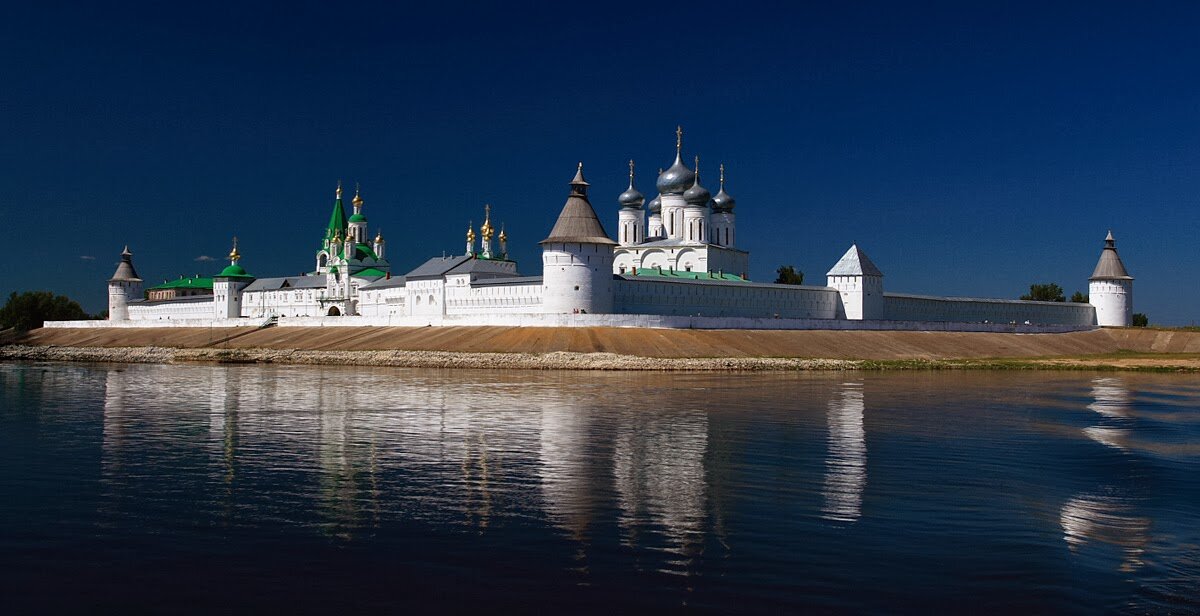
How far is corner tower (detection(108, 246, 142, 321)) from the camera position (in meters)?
85.2

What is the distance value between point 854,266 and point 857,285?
1.16 metres

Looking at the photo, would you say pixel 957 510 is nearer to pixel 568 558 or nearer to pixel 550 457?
pixel 568 558

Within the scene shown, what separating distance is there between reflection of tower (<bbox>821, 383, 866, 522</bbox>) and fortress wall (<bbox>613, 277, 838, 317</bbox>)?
2974 centimetres

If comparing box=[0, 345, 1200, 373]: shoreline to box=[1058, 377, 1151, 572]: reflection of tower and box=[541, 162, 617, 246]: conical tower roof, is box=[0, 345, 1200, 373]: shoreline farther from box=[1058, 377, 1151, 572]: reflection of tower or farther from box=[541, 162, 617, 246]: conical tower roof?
box=[1058, 377, 1151, 572]: reflection of tower

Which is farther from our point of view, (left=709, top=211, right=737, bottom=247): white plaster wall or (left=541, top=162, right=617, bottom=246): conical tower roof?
(left=709, top=211, right=737, bottom=247): white plaster wall

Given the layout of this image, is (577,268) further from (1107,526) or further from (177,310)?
(177,310)

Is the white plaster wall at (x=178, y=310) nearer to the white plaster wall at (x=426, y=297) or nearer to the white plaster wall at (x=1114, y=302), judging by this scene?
the white plaster wall at (x=426, y=297)

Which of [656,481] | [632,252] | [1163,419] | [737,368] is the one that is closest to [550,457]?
[656,481]

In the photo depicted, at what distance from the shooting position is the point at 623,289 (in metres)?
53.2

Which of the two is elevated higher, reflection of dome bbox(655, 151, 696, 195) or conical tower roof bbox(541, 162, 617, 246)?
reflection of dome bbox(655, 151, 696, 195)

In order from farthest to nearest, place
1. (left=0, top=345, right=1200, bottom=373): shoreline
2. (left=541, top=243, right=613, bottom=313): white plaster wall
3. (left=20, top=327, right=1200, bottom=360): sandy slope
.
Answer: (left=541, top=243, right=613, bottom=313): white plaster wall
(left=20, top=327, right=1200, bottom=360): sandy slope
(left=0, top=345, right=1200, bottom=373): shoreline

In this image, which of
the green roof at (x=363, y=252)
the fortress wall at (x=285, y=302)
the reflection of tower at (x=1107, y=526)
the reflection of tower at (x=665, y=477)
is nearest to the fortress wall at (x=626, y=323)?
the fortress wall at (x=285, y=302)

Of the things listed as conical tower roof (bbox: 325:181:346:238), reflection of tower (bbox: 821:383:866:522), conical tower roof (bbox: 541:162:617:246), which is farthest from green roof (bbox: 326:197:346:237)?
reflection of tower (bbox: 821:383:866:522)

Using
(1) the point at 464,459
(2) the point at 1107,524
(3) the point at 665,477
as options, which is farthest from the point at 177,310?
(2) the point at 1107,524
